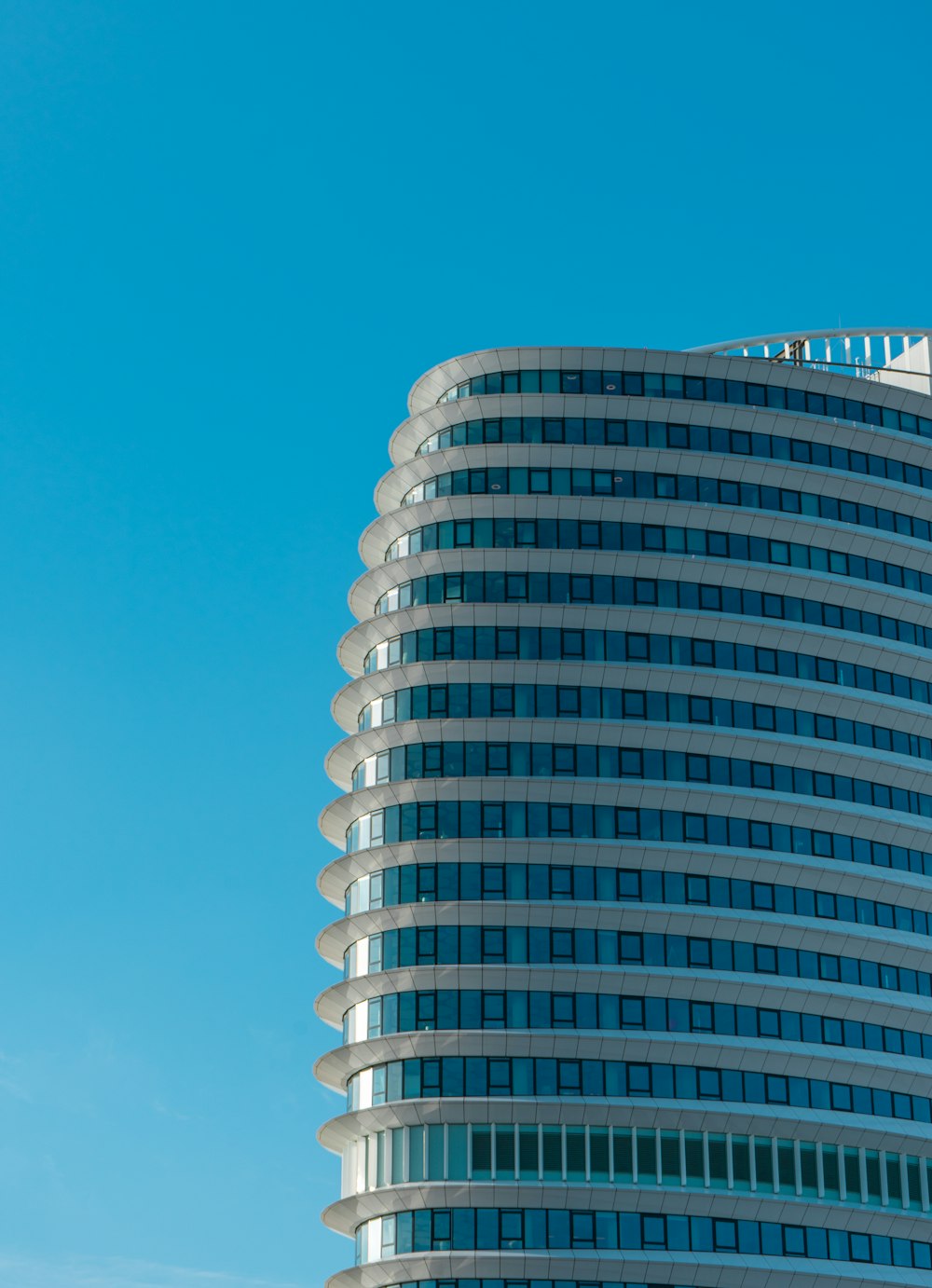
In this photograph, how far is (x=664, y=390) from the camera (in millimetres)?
124125

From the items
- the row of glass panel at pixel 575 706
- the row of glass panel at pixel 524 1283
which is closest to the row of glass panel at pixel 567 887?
the row of glass panel at pixel 575 706

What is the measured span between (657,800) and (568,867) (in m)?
6.22

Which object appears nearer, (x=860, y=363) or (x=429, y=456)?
(x=429, y=456)

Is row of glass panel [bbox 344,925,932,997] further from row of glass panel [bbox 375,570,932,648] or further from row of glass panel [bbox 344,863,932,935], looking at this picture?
row of glass panel [bbox 375,570,932,648]

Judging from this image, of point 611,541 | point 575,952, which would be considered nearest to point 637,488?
point 611,541

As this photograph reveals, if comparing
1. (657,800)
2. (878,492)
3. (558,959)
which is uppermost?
(878,492)

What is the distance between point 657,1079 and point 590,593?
27.2 m

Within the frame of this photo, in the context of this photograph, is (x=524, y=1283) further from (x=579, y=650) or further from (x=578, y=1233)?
(x=579, y=650)

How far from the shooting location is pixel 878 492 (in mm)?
124875

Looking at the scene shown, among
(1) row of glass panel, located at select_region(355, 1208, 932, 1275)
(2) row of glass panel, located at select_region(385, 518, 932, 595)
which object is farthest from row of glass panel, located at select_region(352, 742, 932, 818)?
(1) row of glass panel, located at select_region(355, 1208, 932, 1275)

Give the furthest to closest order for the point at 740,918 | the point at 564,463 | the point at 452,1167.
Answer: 1. the point at 564,463
2. the point at 740,918
3. the point at 452,1167

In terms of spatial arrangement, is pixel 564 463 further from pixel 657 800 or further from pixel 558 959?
pixel 558 959

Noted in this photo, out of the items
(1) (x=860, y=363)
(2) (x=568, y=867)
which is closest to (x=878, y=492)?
(1) (x=860, y=363)

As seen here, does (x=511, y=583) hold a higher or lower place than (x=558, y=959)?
higher
